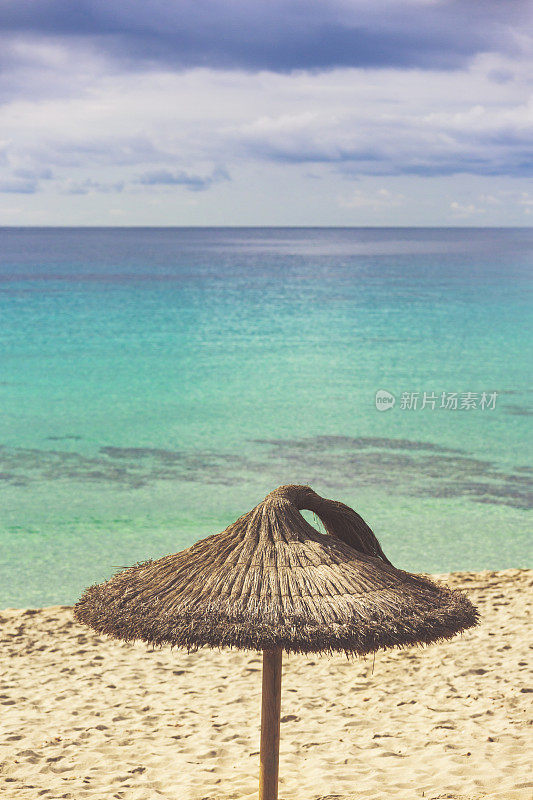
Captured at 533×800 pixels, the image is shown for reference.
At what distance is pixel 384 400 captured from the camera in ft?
94.5

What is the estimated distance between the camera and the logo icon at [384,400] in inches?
1090

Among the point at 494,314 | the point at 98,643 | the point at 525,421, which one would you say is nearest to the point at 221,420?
the point at 525,421

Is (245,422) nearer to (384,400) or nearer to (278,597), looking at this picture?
(384,400)

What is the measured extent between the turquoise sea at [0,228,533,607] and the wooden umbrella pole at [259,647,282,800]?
698cm

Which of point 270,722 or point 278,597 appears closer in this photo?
point 278,597

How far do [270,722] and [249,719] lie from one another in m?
2.90

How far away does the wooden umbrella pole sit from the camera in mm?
5254

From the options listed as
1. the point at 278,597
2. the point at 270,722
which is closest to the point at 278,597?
the point at 278,597

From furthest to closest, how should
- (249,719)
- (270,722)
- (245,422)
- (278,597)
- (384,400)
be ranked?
1. (384,400)
2. (245,422)
3. (249,719)
4. (270,722)
5. (278,597)

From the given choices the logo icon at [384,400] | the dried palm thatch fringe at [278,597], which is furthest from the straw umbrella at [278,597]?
the logo icon at [384,400]

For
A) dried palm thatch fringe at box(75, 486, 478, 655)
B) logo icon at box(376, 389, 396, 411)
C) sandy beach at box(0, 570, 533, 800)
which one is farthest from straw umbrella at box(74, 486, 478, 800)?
logo icon at box(376, 389, 396, 411)

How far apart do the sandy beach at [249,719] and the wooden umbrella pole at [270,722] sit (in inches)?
40.2

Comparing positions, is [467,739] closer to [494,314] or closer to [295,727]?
[295,727]

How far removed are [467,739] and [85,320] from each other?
149 ft
